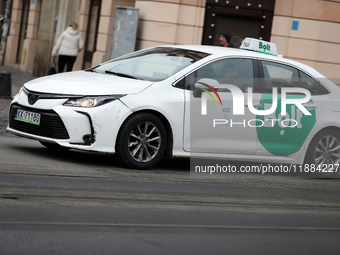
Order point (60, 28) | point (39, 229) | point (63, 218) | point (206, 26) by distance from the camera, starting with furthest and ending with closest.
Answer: point (60, 28)
point (206, 26)
point (63, 218)
point (39, 229)

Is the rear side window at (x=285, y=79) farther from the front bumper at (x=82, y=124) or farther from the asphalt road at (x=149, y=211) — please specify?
the front bumper at (x=82, y=124)

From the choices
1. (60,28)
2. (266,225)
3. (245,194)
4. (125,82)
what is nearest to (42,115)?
(125,82)

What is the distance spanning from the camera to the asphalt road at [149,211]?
426 centimetres

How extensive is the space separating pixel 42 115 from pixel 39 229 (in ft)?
8.64

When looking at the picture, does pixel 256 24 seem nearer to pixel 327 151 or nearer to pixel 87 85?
pixel 327 151

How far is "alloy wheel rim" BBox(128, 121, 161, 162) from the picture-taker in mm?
6883

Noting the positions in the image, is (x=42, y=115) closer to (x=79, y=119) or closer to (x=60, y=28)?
(x=79, y=119)

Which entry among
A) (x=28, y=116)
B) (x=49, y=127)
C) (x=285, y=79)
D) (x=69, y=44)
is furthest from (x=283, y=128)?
(x=69, y=44)

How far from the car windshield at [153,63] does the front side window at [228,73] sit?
0.17 m

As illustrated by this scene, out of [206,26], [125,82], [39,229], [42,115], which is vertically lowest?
[39,229]

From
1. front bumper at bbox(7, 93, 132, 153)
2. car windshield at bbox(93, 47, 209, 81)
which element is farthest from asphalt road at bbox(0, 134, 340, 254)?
car windshield at bbox(93, 47, 209, 81)

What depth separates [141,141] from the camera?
6.93m

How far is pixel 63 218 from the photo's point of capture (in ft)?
15.3

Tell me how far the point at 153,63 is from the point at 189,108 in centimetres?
84
